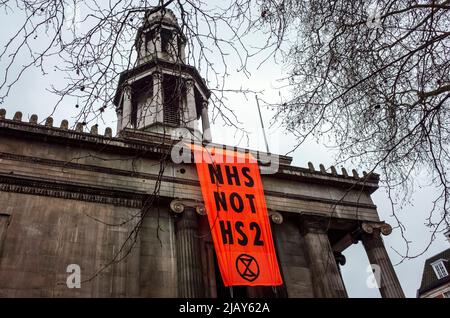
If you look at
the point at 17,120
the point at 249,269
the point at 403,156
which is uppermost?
the point at 17,120

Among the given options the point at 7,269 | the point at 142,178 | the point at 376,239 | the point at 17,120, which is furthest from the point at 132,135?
the point at 376,239

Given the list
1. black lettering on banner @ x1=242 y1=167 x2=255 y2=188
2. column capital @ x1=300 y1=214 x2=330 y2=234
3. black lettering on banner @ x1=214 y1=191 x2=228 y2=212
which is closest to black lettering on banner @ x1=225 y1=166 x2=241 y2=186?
black lettering on banner @ x1=242 y1=167 x2=255 y2=188

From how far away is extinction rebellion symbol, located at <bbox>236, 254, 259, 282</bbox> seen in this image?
14.4 m

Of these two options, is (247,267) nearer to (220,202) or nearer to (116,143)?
(220,202)

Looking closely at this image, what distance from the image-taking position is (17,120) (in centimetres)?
1627

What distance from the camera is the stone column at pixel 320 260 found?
671 inches

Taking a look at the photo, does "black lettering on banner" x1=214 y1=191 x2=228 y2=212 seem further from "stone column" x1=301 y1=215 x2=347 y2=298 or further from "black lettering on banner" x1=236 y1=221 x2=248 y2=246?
"stone column" x1=301 y1=215 x2=347 y2=298

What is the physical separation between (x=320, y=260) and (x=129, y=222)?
9366 mm

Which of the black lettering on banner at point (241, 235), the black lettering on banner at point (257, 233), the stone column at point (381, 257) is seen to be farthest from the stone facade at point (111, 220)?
the black lettering on banner at point (257, 233)

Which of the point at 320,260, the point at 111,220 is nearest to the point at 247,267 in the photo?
the point at 320,260

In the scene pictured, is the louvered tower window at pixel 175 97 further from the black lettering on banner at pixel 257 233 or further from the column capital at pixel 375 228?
the column capital at pixel 375 228
